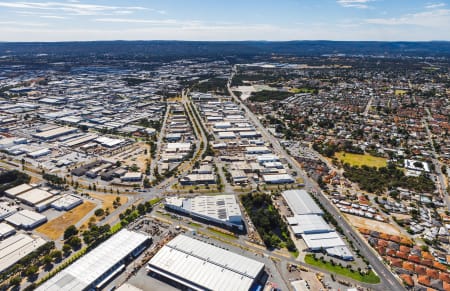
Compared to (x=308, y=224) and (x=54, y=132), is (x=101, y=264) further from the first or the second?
(x=54, y=132)

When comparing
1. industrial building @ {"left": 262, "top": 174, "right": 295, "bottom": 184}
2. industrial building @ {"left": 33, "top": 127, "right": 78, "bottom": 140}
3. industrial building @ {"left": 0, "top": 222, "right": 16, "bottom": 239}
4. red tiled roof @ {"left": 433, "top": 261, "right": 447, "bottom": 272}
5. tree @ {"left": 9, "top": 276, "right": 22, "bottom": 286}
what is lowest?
red tiled roof @ {"left": 433, "top": 261, "right": 447, "bottom": 272}

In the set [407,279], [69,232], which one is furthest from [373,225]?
[69,232]

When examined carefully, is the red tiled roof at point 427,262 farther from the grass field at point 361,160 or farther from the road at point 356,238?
the grass field at point 361,160

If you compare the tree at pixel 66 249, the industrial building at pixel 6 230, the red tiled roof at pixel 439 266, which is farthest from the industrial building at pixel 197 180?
the red tiled roof at pixel 439 266

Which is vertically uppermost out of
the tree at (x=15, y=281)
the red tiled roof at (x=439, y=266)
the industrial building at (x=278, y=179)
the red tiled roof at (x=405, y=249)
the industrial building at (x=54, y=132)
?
the industrial building at (x=54, y=132)

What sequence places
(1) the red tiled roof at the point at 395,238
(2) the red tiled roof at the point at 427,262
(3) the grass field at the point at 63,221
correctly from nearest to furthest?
(2) the red tiled roof at the point at 427,262 < (1) the red tiled roof at the point at 395,238 < (3) the grass field at the point at 63,221

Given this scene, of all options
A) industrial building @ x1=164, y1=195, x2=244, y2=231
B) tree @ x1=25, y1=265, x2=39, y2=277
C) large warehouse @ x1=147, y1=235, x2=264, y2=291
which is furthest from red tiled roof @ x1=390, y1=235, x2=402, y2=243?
tree @ x1=25, y1=265, x2=39, y2=277

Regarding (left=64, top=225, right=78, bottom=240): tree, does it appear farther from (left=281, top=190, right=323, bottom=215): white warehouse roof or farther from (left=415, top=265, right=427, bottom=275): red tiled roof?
(left=415, top=265, right=427, bottom=275): red tiled roof
